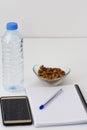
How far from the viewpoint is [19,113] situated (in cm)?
126

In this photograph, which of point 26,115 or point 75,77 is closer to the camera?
point 26,115

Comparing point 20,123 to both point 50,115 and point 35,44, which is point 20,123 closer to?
point 50,115

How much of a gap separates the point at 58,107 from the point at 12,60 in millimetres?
303

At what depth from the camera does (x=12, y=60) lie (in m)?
1.46

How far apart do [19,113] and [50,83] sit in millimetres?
244

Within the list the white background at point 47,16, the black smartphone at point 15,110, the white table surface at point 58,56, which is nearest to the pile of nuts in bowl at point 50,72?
the white table surface at point 58,56

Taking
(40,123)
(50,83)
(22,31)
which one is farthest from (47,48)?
(40,123)

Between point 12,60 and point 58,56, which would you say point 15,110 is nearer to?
point 12,60

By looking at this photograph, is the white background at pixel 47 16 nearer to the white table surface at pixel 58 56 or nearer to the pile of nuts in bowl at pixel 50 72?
the white table surface at pixel 58 56

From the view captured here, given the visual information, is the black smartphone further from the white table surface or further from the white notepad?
the white table surface

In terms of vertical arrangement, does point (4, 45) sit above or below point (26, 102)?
above

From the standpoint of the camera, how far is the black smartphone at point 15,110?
1.22 m

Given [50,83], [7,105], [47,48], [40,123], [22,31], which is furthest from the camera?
[22,31]

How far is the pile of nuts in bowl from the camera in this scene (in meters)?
1.45
